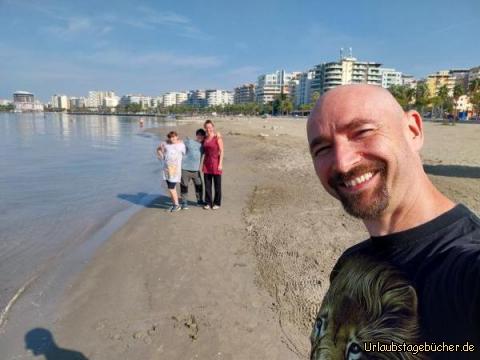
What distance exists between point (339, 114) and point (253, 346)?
98.6 inches

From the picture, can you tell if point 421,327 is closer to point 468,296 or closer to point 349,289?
point 468,296

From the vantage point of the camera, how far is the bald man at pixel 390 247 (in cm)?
86

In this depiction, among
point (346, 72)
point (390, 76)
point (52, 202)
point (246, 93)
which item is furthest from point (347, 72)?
point (52, 202)

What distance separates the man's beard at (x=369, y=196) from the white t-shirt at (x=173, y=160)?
6.13 meters

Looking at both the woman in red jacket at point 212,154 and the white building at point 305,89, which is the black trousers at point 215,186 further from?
→ the white building at point 305,89

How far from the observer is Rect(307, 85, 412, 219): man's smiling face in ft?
3.61

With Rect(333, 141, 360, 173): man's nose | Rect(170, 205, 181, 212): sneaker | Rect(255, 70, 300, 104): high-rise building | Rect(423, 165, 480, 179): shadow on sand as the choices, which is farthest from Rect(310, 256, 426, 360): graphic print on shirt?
Rect(255, 70, 300, 104): high-rise building

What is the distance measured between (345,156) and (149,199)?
894 cm

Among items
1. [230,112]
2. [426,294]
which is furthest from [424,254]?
[230,112]

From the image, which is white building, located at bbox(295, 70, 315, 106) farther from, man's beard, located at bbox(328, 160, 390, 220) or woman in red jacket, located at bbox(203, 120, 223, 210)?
man's beard, located at bbox(328, 160, 390, 220)

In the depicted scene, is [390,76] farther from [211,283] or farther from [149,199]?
[211,283]

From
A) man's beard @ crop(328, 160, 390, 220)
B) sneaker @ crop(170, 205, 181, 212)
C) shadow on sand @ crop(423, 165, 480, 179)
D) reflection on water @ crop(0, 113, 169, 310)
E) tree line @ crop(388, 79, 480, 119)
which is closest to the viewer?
man's beard @ crop(328, 160, 390, 220)

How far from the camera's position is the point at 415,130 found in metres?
1.23

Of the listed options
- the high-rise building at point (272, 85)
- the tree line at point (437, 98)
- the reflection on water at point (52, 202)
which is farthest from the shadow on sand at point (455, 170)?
the high-rise building at point (272, 85)
